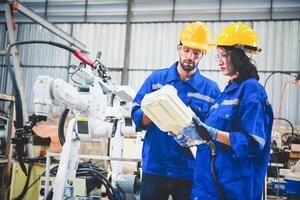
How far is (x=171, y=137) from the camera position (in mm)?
1905

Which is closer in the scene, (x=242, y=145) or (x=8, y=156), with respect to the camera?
(x=242, y=145)

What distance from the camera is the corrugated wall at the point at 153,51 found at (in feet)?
22.8

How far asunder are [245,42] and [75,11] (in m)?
7.29

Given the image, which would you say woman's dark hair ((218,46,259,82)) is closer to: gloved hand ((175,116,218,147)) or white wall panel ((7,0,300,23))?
gloved hand ((175,116,218,147))

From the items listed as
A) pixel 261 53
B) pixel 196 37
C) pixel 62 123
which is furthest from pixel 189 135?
pixel 261 53

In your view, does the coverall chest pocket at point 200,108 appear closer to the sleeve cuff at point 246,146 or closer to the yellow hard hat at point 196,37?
the yellow hard hat at point 196,37

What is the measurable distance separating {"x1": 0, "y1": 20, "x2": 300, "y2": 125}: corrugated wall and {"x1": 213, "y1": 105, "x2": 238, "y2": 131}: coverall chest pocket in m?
5.85

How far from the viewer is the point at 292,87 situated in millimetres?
6887

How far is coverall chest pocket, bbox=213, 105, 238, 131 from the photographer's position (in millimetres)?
1436

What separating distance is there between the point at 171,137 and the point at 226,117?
530 millimetres

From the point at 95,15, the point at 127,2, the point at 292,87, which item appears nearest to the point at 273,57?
the point at 292,87

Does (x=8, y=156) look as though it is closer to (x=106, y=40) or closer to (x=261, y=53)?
(x=106, y=40)

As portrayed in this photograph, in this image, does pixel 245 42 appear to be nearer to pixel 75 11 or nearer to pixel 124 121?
pixel 124 121

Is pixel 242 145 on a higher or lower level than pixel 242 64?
lower
